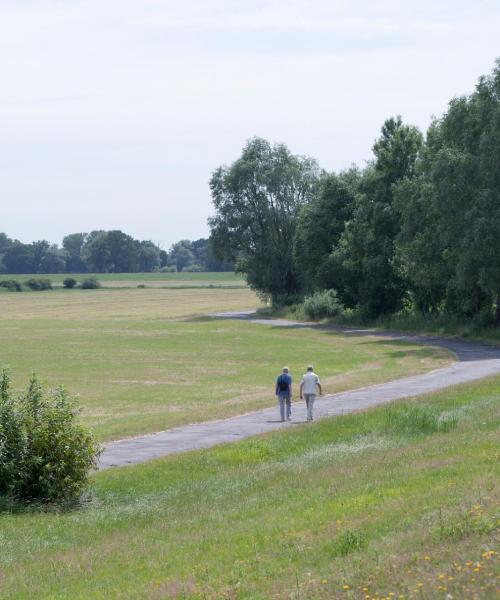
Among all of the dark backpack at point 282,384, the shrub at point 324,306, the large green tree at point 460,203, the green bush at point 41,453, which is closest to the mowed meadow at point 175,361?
the dark backpack at point 282,384

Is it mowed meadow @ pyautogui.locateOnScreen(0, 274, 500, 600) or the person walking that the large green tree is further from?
the person walking

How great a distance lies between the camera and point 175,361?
5653cm

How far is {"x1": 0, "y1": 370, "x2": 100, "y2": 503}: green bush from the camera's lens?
19.1 meters

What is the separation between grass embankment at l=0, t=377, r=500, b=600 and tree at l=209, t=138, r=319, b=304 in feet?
282

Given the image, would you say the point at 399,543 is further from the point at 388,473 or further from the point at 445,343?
the point at 445,343

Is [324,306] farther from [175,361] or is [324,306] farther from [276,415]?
[276,415]

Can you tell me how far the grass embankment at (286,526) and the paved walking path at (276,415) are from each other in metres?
2.41

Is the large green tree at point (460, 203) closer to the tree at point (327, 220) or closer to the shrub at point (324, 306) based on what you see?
the tree at point (327, 220)

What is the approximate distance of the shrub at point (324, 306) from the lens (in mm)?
91500

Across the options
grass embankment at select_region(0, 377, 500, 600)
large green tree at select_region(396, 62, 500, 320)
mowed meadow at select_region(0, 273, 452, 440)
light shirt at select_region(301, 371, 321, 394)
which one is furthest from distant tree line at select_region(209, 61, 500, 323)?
grass embankment at select_region(0, 377, 500, 600)

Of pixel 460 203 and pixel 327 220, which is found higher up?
pixel 327 220

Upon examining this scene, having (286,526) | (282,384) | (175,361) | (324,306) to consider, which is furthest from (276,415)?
(324,306)

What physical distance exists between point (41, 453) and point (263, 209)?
9379cm

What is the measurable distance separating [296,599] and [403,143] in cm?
6968
